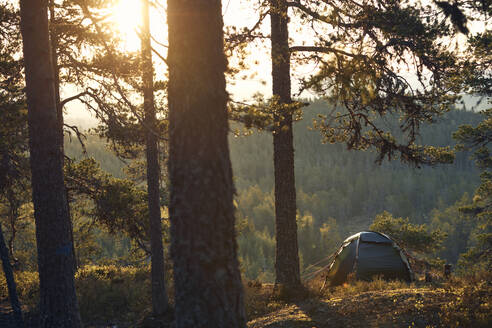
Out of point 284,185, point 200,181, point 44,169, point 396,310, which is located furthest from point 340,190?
point 200,181

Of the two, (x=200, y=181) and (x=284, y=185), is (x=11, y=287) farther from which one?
(x=200, y=181)

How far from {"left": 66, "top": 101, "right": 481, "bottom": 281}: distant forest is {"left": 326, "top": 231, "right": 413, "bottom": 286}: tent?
2992 inches

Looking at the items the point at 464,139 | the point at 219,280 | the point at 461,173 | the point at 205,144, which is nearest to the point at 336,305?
the point at 219,280

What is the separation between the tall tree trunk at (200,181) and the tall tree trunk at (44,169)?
2.99 meters

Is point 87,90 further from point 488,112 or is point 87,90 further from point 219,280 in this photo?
point 488,112

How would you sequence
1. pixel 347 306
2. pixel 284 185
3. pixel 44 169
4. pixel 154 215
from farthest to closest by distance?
1. pixel 154 215
2. pixel 284 185
3. pixel 347 306
4. pixel 44 169

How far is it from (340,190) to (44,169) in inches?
5974

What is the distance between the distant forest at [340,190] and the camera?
94.8m

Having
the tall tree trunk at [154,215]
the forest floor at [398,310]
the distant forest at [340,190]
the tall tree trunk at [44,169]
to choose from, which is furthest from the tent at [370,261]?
the distant forest at [340,190]

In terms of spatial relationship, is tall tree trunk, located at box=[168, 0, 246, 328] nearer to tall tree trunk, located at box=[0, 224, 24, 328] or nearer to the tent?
tall tree trunk, located at box=[0, 224, 24, 328]

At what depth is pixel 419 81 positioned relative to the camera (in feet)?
28.0

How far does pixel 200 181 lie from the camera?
11.9 feet

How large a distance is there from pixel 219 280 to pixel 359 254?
11073 millimetres

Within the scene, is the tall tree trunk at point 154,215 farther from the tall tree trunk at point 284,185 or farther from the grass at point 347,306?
the tall tree trunk at point 284,185
